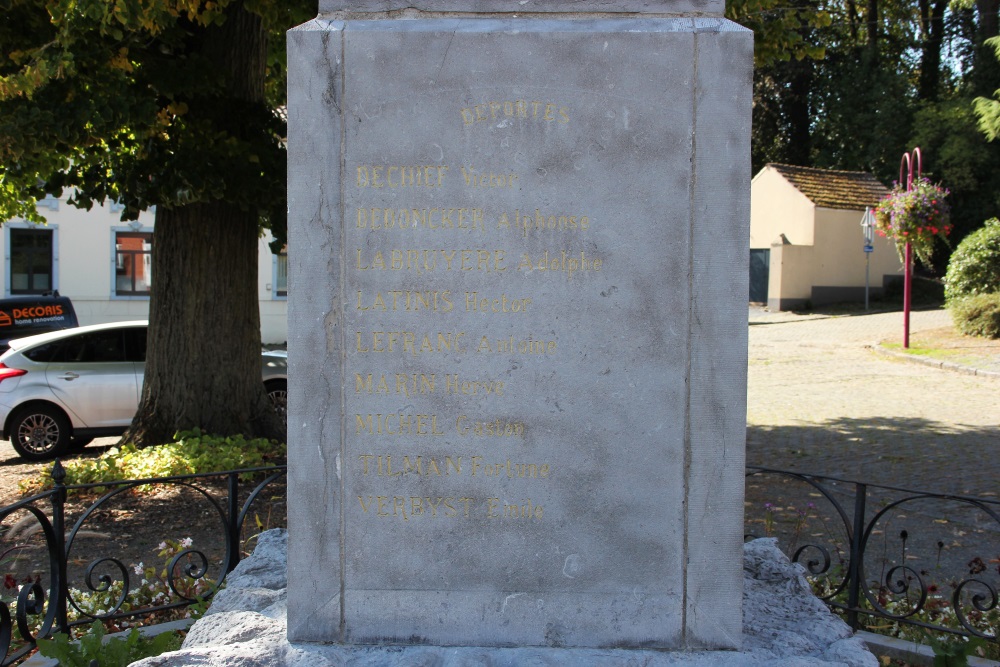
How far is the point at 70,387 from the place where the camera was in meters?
12.3

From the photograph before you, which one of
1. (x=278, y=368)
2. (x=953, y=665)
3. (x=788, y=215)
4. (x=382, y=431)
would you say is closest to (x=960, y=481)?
(x=953, y=665)

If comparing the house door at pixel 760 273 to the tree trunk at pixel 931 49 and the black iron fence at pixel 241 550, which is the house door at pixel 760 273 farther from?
the black iron fence at pixel 241 550

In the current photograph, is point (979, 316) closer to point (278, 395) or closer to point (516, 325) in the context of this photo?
point (278, 395)

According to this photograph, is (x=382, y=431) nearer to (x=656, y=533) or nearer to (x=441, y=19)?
(x=656, y=533)

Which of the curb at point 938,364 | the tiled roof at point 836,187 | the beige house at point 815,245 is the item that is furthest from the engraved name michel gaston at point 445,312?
the tiled roof at point 836,187

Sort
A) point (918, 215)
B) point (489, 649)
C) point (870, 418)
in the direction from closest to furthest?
1. point (489, 649)
2. point (870, 418)
3. point (918, 215)

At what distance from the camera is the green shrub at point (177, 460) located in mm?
8719

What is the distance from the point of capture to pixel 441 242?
3352mm

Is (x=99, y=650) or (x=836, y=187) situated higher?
(x=836, y=187)

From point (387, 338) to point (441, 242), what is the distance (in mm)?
404

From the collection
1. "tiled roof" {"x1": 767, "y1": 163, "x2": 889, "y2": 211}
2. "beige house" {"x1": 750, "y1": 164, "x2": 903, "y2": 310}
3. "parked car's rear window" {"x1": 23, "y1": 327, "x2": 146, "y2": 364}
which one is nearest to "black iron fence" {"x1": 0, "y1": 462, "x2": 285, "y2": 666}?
"parked car's rear window" {"x1": 23, "y1": 327, "x2": 146, "y2": 364}

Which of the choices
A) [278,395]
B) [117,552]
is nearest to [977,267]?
[278,395]

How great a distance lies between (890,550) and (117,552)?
6063mm

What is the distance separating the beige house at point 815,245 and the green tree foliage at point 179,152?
27119mm
